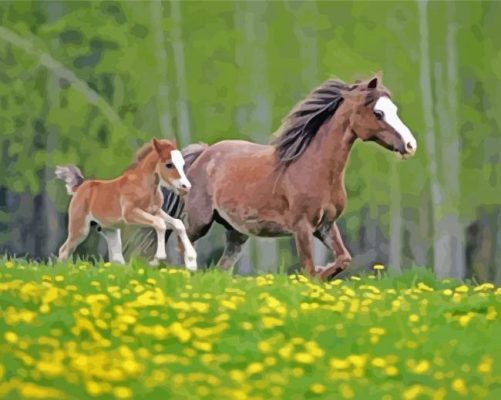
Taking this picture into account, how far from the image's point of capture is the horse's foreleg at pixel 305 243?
995 centimetres

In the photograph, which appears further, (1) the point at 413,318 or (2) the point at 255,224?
(2) the point at 255,224

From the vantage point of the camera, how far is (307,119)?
10.2 metres

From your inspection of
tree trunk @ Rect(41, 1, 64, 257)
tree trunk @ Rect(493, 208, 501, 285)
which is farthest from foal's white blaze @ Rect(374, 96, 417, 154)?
tree trunk @ Rect(41, 1, 64, 257)

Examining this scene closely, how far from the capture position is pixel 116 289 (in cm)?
801

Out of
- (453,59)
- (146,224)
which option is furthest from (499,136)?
(146,224)

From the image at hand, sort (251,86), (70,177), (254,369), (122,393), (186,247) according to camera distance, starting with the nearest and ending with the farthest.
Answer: (122,393)
(254,369)
(186,247)
(70,177)
(251,86)

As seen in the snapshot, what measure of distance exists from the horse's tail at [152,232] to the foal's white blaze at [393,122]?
2.38m

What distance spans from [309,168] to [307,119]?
490 mm

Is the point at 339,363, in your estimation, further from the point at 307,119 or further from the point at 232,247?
the point at 232,247

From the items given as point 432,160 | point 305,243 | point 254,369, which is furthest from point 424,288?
point 432,160

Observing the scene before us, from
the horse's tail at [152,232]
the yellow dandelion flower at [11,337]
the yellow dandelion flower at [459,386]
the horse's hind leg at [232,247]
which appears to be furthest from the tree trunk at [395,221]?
the yellow dandelion flower at [11,337]

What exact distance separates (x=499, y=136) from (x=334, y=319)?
36.9 ft


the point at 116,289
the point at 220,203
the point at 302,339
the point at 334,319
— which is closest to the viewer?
the point at 302,339

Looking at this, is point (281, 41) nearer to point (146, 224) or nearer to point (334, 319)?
point (146, 224)
